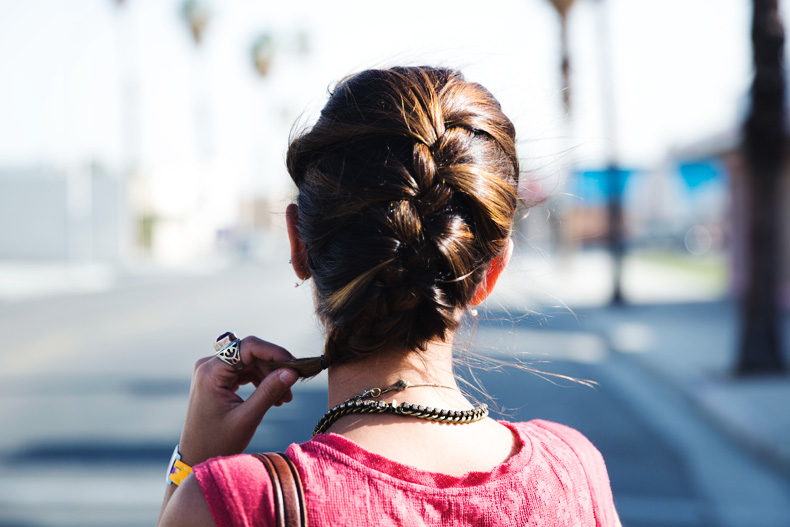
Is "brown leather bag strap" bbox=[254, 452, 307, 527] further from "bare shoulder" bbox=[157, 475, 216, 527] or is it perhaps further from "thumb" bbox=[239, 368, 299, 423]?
"thumb" bbox=[239, 368, 299, 423]

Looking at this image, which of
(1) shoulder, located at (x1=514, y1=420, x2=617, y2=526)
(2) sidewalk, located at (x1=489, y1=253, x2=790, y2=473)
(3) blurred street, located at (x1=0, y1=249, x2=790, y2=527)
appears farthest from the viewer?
(2) sidewalk, located at (x1=489, y1=253, x2=790, y2=473)

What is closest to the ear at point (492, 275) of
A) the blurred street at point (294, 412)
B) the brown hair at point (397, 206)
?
the brown hair at point (397, 206)

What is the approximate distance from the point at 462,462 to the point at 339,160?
49cm

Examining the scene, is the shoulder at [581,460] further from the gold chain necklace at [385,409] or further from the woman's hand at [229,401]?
the woman's hand at [229,401]

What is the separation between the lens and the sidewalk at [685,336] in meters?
5.52

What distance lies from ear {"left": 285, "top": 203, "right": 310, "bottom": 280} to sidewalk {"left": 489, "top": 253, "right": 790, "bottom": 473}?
40 centimetres

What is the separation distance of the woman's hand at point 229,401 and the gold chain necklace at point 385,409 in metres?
0.09

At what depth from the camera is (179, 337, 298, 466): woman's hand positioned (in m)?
1.28

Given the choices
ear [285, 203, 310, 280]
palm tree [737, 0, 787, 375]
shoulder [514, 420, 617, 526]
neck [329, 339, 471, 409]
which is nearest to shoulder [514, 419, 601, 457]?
shoulder [514, 420, 617, 526]

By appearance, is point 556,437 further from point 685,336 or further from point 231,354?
point 685,336

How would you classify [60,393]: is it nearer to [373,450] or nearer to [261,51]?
[373,450]

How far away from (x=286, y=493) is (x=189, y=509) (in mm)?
128

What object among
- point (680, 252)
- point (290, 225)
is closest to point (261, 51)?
point (680, 252)

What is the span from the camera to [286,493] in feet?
3.47
